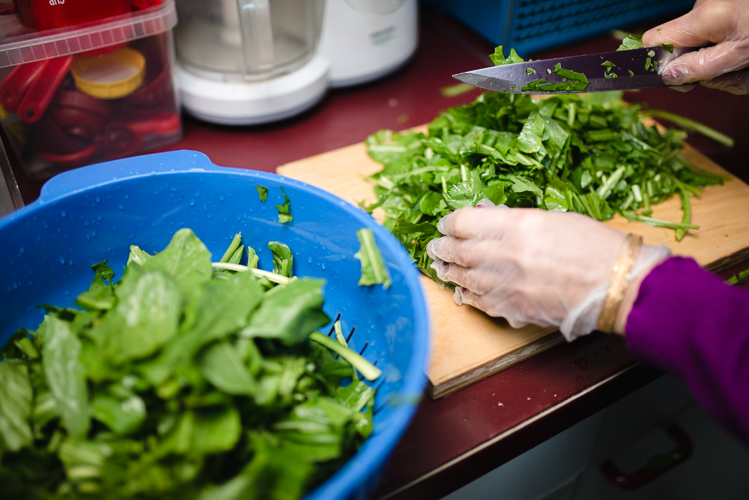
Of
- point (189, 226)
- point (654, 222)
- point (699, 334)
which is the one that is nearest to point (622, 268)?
point (699, 334)

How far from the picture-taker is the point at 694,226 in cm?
98

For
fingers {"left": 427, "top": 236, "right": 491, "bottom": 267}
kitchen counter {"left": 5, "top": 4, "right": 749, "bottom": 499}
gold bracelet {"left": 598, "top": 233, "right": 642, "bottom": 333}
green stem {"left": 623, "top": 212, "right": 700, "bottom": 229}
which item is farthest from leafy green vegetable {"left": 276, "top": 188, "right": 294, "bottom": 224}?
green stem {"left": 623, "top": 212, "right": 700, "bottom": 229}

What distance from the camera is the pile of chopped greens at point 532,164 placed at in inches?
36.0

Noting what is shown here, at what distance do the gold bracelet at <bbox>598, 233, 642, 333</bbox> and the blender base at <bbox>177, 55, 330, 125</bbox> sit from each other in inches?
32.7

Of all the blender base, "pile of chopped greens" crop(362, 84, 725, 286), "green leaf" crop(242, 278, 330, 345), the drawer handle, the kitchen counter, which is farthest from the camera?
the blender base

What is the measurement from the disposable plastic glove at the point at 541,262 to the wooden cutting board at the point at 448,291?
6 cm

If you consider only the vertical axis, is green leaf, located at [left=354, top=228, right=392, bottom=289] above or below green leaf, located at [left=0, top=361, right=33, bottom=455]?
above

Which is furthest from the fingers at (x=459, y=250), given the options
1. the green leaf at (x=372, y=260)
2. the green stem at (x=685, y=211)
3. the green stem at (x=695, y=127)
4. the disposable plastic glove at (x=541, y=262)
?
the green stem at (x=695, y=127)

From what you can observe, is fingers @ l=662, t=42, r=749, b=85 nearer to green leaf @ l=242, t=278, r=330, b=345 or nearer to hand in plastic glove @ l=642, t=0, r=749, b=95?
hand in plastic glove @ l=642, t=0, r=749, b=95

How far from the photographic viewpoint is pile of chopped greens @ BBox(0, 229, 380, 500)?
0.52 meters

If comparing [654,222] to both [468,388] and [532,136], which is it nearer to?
[532,136]

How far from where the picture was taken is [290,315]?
604 millimetres

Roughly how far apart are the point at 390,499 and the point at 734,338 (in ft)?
1.51

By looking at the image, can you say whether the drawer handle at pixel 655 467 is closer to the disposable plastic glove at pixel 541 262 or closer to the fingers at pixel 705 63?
the disposable plastic glove at pixel 541 262
